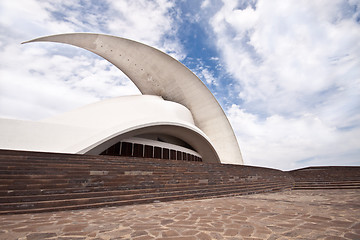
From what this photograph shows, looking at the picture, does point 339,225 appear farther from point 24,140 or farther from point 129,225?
point 24,140

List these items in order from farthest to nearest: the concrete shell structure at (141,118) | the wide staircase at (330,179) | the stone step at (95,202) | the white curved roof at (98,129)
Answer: the wide staircase at (330,179)
the concrete shell structure at (141,118)
the white curved roof at (98,129)
the stone step at (95,202)

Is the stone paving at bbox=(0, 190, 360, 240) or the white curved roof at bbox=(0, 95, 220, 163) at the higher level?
the white curved roof at bbox=(0, 95, 220, 163)

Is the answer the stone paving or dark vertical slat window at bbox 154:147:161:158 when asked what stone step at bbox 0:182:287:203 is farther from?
dark vertical slat window at bbox 154:147:161:158

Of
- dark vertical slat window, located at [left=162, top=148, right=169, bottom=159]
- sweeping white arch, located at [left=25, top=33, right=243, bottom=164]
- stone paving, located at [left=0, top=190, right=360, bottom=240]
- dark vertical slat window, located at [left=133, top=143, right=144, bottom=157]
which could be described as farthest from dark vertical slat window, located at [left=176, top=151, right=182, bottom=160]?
stone paving, located at [left=0, top=190, right=360, bottom=240]

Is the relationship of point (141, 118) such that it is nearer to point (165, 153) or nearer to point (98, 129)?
point (98, 129)

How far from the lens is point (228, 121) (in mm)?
23109

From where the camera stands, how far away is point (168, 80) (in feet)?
69.6

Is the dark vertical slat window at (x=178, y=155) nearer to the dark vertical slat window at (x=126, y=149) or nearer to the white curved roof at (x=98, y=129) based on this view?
the white curved roof at (x=98, y=129)

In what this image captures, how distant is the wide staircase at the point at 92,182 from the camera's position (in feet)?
14.0

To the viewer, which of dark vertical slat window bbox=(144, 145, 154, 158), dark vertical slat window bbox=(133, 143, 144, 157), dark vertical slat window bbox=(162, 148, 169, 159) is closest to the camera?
dark vertical slat window bbox=(133, 143, 144, 157)

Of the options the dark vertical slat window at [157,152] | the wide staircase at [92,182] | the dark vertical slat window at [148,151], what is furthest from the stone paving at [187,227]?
the dark vertical slat window at [157,152]

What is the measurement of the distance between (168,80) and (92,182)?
55.8ft

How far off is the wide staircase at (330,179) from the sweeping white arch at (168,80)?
8.86 metres

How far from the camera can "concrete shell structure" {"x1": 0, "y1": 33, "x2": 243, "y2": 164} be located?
9.00 m
